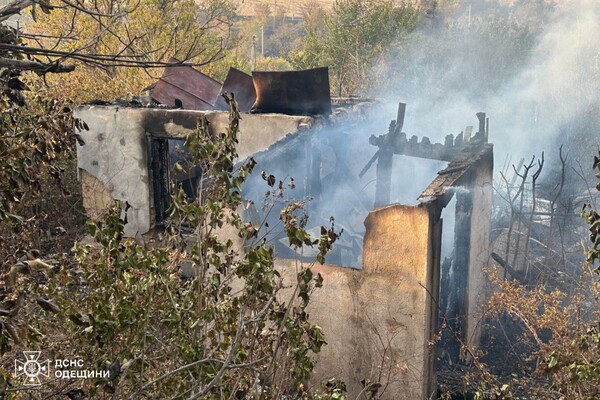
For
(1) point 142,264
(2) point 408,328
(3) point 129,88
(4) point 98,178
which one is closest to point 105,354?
(1) point 142,264

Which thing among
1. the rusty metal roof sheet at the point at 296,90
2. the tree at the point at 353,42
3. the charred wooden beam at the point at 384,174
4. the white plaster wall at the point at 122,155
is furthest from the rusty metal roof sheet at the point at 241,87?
the tree at the point at 353,42

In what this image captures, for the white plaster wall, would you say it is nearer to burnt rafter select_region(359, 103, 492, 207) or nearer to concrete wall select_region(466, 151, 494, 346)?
burnt rafter select_region(359, 103, 492, 207)

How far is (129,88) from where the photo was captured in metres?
19.4

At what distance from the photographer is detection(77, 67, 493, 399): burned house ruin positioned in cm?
752

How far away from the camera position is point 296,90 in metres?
10.4

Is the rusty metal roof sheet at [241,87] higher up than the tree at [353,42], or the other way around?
the tree at [353,42]

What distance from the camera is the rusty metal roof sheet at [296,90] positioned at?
10.4 meters

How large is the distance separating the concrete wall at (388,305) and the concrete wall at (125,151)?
3.64 m

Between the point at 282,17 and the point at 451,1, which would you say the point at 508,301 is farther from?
the point at 282,17

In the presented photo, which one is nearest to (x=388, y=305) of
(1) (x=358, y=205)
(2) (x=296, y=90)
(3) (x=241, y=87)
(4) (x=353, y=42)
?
(1) (x=358, y=205)

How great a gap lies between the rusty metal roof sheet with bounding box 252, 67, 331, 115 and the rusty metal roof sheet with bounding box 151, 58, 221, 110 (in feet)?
8.84

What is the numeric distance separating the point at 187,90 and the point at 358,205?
178 inches

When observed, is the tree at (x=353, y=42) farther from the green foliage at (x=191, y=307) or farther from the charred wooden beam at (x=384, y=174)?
the green foliage at (x=191, y=307)

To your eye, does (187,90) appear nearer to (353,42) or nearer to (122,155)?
(122,155)
